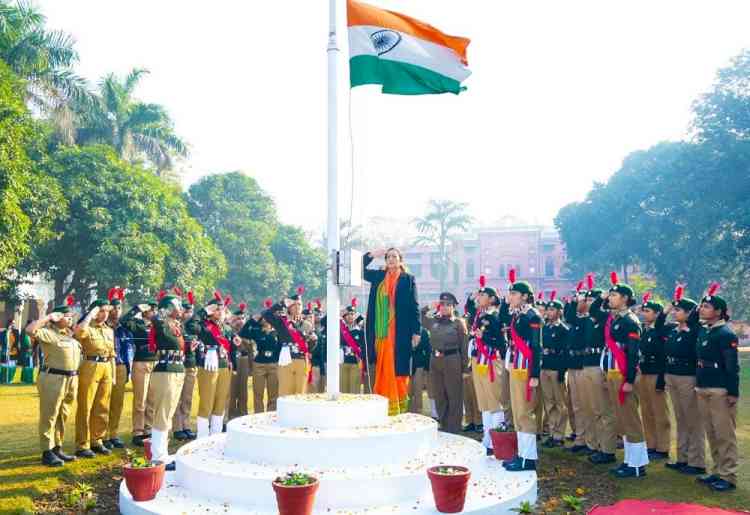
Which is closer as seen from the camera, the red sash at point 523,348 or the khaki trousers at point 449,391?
the red sash at point 523,348

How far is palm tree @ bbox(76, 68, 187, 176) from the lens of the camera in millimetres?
30078

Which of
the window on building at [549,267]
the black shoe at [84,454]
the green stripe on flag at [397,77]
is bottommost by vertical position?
the black shoe at [84,454]

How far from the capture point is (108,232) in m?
25.1

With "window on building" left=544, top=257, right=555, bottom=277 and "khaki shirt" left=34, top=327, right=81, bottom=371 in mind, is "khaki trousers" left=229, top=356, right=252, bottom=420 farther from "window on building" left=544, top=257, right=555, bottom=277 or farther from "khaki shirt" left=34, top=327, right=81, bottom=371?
"window on building" left=544, top=257, right=555, bottom=277

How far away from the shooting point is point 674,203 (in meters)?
31.2

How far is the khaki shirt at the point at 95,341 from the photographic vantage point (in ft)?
29.5

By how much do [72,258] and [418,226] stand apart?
3347cm

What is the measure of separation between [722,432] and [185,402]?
26.3 feet

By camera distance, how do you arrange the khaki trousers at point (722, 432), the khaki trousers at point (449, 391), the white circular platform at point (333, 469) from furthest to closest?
the khaki trousers at point (449, 391) → the khaki trousers at point (722, 432) → the white circular platform at point (333, 469)

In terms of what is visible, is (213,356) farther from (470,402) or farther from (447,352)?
(470,402)

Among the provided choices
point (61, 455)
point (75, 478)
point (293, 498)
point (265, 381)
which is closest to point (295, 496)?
point (293, 498)

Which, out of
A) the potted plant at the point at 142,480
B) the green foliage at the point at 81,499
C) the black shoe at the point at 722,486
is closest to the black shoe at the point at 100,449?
the green foliage at the point at 81,499

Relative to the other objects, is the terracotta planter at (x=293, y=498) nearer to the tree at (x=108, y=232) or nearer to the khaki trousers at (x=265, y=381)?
the khaki trousers at (x=265, y=381)

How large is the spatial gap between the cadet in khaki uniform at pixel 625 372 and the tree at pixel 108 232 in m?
20.5
